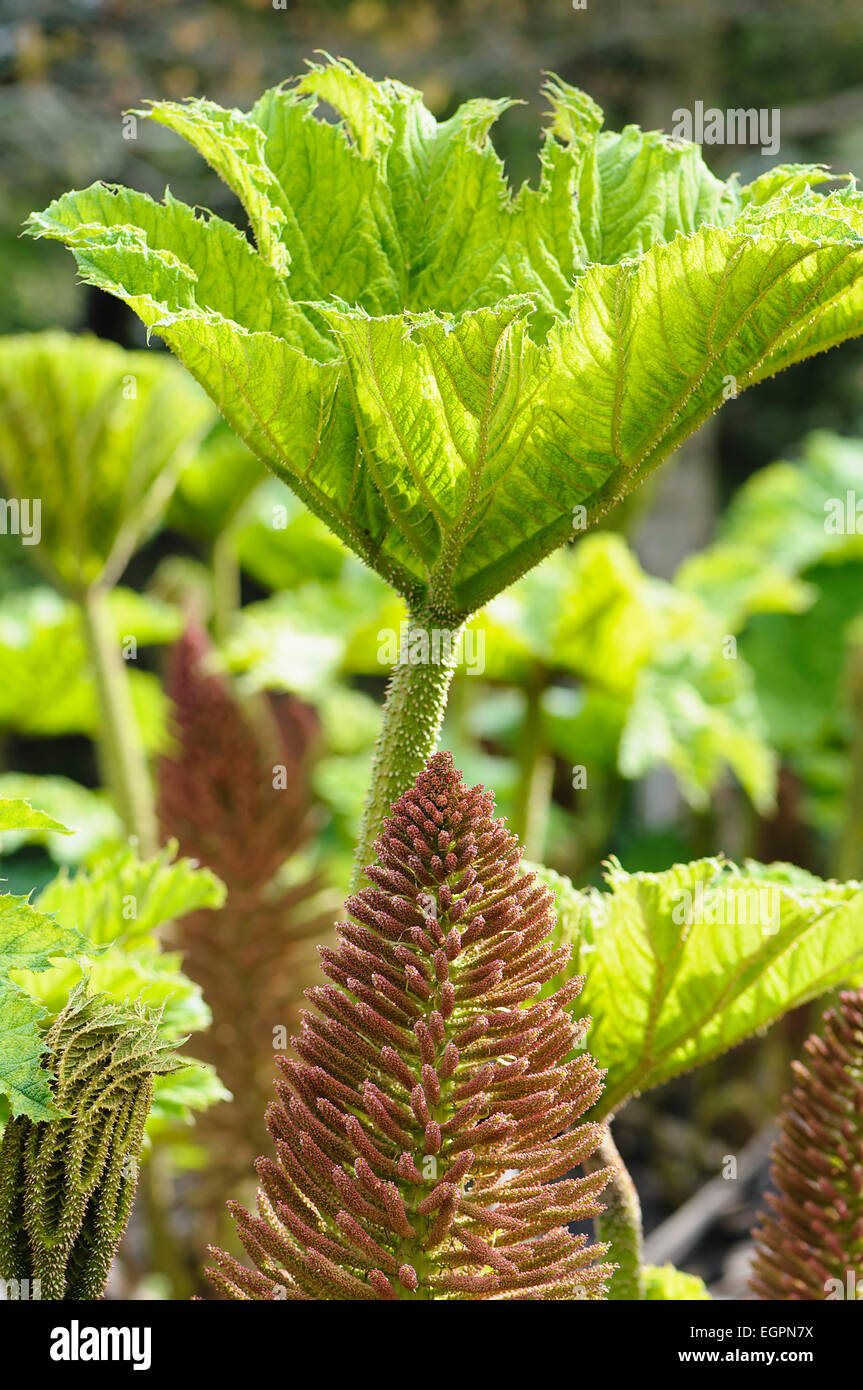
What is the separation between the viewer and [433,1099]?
0.32 metres

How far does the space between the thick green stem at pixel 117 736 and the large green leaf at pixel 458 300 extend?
1.66 ft

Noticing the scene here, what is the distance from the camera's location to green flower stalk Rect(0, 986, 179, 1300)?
1.12 feet

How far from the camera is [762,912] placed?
42 cm

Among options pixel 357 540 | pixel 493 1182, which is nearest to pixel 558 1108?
pixel 493 1182

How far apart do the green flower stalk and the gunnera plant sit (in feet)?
0.76

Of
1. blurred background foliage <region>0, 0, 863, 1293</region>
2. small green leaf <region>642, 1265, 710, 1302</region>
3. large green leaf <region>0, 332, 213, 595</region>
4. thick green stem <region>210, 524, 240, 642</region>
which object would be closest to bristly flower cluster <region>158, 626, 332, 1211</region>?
blurred background foliage <region>0, 0, 863, 1293</region>

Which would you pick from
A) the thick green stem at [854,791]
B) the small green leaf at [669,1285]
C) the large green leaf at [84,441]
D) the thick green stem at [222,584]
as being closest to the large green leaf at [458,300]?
the small green leaf at [669,1285]

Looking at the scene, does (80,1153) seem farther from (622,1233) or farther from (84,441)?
(84,441)

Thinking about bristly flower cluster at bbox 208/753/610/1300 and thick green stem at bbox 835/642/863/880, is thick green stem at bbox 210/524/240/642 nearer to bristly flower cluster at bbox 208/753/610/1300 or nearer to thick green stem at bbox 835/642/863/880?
thick green stem at bbox 835/642/863/880

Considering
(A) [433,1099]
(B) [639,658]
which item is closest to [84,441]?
(B) [639,658]

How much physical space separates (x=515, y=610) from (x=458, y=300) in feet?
1.79

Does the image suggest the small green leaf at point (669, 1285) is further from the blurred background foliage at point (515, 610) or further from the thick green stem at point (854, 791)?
the thick green stem at point (854, 791)
